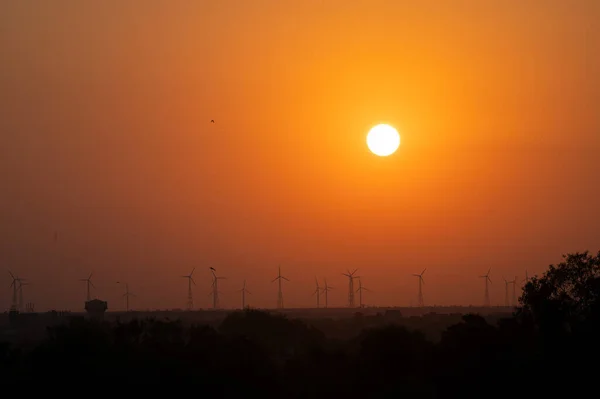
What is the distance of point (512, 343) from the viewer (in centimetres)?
8581

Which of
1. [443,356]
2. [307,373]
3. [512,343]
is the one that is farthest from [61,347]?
[512,343]

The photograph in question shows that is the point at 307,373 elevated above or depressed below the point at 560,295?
below

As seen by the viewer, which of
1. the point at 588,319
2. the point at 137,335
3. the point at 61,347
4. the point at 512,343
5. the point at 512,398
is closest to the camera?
the point at 512,398

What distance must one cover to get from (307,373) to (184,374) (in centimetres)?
1148

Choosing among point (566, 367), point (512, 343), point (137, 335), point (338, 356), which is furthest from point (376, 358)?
point (137, 335)

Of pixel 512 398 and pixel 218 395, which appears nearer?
pixel 512 398

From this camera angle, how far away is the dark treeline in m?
74.1

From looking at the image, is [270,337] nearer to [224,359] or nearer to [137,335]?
[137,335]

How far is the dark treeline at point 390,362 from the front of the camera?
74125 mm

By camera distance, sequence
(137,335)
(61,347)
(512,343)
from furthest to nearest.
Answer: (137,335) < (61,347) < (512,343)

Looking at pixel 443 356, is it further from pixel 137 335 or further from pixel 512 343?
pixel 137 335

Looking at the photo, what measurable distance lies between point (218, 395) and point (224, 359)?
11.1 meters

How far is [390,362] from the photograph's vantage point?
93000mm

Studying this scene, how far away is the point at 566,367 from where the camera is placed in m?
71.9
